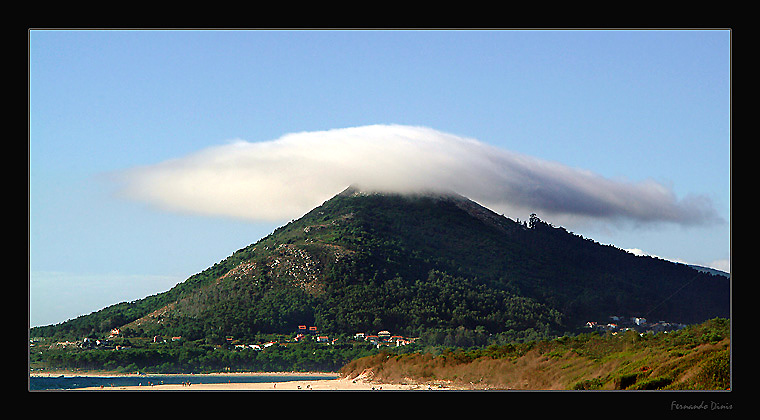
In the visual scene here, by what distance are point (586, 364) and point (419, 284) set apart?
4687 centimetres

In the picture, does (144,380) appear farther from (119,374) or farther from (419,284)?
(419,284)

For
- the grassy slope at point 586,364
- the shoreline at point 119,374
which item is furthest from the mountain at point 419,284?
the grassy slope at point 586,364

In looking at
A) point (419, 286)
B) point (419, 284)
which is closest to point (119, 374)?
point (419, 286)

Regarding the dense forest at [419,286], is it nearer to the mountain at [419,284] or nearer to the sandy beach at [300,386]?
the mountain at [419,284]

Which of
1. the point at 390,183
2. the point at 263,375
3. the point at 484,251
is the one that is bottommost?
the point at 263,375

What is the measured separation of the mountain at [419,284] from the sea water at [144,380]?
42.0 feet

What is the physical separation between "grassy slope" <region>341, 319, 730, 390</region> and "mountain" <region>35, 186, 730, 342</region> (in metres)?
24.9

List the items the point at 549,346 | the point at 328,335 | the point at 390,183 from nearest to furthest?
1. the point at 549,346
2. the point at 328,335
3. the point at 390,183

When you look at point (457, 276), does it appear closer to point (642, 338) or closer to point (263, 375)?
point (263, 375)

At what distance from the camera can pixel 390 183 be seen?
332ft

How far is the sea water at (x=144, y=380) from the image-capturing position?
59.4 m
